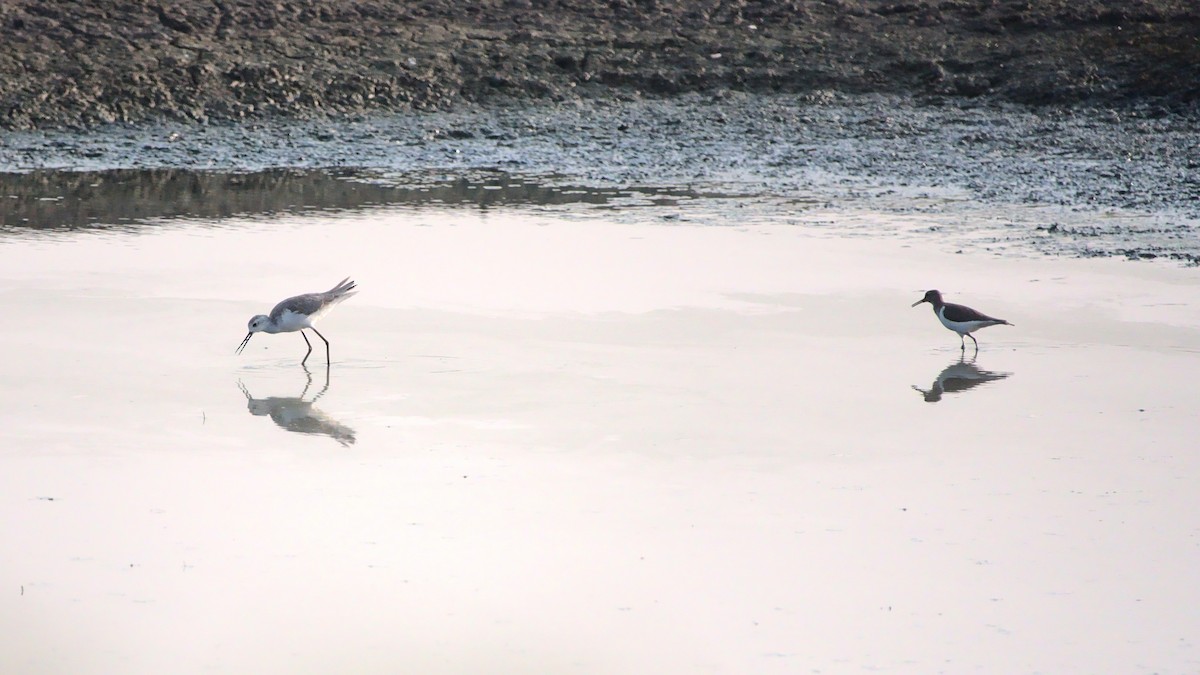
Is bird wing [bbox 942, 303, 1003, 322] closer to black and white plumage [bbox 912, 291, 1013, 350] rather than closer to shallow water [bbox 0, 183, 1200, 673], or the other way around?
black and white plumage [bbox 912, 291, 1013, 350]

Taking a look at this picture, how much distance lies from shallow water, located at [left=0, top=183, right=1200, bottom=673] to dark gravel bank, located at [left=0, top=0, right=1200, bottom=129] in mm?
7133

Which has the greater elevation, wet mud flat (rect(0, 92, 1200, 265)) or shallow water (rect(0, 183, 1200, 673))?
wet mud flat (rect(0, 92, 1200, 265))

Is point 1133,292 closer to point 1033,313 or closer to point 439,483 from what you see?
point 1033,313

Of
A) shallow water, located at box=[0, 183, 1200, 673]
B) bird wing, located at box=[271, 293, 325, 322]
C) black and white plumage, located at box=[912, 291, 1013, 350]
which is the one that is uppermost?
bird wing, located at box=[271, 293, 325, 322]

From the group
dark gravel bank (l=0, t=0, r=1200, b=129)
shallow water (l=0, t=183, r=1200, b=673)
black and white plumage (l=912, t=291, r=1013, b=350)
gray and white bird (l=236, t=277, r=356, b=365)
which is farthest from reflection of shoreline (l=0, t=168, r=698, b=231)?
black and white plumage (l=912, t=291, r=1013, b=350)

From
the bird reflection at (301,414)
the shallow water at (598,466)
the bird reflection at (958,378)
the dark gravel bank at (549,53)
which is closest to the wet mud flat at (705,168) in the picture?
A: the dark gravel bank at (549,53)

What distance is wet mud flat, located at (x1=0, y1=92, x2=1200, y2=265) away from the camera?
1321 centimetres

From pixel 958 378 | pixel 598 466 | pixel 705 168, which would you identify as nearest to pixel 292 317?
pixel 598 466

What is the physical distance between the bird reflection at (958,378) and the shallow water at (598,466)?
0.03 metres

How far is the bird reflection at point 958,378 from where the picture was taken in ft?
26.6

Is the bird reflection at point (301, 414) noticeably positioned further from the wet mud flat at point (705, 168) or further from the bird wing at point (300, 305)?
the wet mud flat at point (705, 168)

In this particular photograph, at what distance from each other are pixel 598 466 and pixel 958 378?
256 cm

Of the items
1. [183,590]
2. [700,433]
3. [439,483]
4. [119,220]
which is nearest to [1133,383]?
[700,433]

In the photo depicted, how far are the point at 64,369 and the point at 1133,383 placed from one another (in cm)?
549
